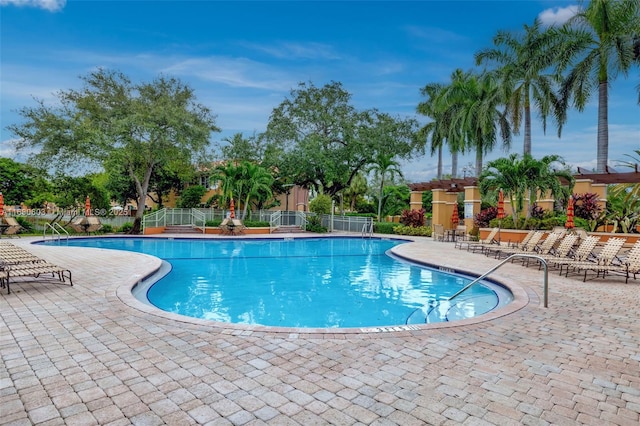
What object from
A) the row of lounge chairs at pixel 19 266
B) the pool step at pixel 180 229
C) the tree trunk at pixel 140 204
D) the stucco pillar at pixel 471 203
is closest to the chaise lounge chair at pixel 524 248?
the stucco pillar at pixel 471 203

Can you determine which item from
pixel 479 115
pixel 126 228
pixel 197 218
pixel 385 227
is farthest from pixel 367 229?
pixel 126 228

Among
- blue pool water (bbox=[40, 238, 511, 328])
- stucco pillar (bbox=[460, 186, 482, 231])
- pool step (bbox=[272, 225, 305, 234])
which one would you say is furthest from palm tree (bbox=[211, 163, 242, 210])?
stucco pillar (bbox=[460, 186, 482, 231])

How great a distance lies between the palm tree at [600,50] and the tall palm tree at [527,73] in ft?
3.41

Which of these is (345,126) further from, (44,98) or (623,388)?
(623,388)

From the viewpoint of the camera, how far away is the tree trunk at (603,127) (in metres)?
20.2

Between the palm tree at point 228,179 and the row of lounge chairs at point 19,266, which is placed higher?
the palm tree at point 228,179

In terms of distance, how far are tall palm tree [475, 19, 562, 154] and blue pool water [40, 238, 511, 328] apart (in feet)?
48.2

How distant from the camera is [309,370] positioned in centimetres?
378

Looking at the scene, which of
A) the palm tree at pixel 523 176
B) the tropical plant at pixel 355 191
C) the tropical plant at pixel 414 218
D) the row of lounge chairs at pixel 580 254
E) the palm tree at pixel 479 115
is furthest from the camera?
the tropical plant at pixel 355 191

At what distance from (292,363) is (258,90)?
21.7m

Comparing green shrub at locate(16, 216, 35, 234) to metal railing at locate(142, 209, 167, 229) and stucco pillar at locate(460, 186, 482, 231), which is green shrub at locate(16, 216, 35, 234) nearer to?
metal railing at locate(142, 209, 167, 229)

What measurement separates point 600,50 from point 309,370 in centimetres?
2470

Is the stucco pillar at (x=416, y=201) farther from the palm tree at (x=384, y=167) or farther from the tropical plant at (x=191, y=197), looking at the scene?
the tropical plant at (x=191, y=197)

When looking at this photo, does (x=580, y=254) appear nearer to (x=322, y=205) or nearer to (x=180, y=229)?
(x=322, y=205)
